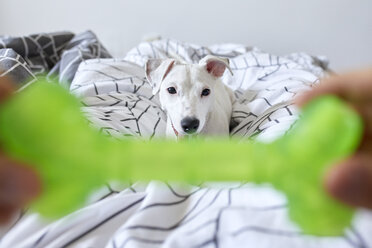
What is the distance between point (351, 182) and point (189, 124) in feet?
2.61

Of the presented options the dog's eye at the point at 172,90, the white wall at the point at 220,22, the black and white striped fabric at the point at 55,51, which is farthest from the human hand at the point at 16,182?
the white wall at the point at 220,22

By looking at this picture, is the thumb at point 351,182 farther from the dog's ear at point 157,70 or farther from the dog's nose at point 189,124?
the dog's ear at point 157,70

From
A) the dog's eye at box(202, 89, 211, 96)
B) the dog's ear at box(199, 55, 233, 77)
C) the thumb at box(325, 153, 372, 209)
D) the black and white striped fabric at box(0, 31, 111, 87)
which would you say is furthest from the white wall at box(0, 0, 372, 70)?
the thumb at box(325, 153, 372, 209)

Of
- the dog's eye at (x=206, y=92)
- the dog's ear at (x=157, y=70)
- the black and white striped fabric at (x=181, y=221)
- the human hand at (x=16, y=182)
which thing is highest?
the human hand at (x=16, y=182)

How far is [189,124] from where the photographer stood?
1.16 metres

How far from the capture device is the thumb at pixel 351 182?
1.26ft

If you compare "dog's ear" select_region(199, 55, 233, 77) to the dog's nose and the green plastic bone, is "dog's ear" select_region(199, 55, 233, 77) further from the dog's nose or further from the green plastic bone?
the green plastic bone

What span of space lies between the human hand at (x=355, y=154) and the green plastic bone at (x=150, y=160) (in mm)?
14

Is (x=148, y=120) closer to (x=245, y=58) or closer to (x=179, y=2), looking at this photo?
(x=245, y=58)

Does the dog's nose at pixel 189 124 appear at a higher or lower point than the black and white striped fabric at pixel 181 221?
lower

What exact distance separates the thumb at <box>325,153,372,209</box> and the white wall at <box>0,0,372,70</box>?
7.36 ft

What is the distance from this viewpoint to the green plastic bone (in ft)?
1.34

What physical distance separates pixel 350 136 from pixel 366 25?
7.57 feet

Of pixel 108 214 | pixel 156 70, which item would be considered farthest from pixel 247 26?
pixel 108 214
